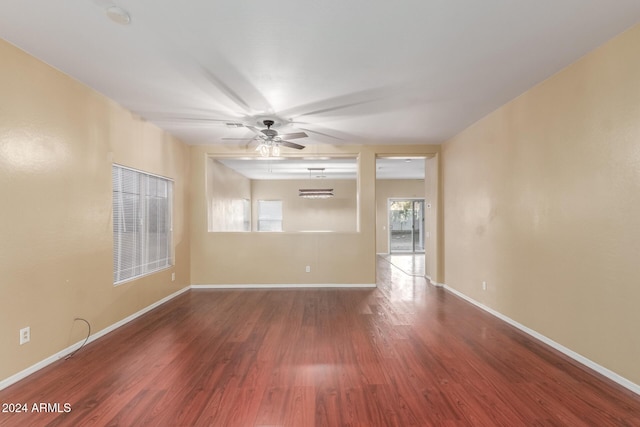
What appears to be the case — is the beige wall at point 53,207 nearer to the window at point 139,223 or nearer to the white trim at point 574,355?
the window at point 139,223

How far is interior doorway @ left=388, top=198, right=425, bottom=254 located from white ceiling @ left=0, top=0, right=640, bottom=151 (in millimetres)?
6547

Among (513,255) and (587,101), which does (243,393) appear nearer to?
(513,255)

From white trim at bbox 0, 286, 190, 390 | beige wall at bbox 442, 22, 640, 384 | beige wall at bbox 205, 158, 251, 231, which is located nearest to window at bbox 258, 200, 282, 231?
beige wall at bbox 205, 158, 251, 231

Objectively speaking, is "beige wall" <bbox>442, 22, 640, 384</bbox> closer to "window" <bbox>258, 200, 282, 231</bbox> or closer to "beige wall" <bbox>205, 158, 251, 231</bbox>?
"beige wall" <bbox>205, 158, 251, 231</bbox>

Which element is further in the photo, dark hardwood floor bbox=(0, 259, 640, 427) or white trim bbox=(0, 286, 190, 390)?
white trim bbox=(0, 286, 190, 390)

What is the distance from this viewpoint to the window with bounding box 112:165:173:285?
3467 millimetres

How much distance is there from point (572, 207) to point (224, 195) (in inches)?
256

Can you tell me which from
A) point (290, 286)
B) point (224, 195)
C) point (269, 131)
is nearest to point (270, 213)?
point (224, 195)

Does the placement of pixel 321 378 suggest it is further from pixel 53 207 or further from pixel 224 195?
pixel 224 195

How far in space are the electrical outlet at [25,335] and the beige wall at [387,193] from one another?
28.9 ft

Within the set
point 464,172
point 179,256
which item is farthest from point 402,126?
point 179,256

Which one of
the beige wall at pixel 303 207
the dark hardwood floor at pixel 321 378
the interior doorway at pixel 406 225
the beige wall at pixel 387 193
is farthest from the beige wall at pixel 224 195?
the interior doorway at pixel 406 225

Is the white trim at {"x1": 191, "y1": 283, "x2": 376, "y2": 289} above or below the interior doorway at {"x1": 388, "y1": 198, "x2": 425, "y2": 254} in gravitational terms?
below

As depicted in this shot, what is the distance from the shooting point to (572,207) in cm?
258
